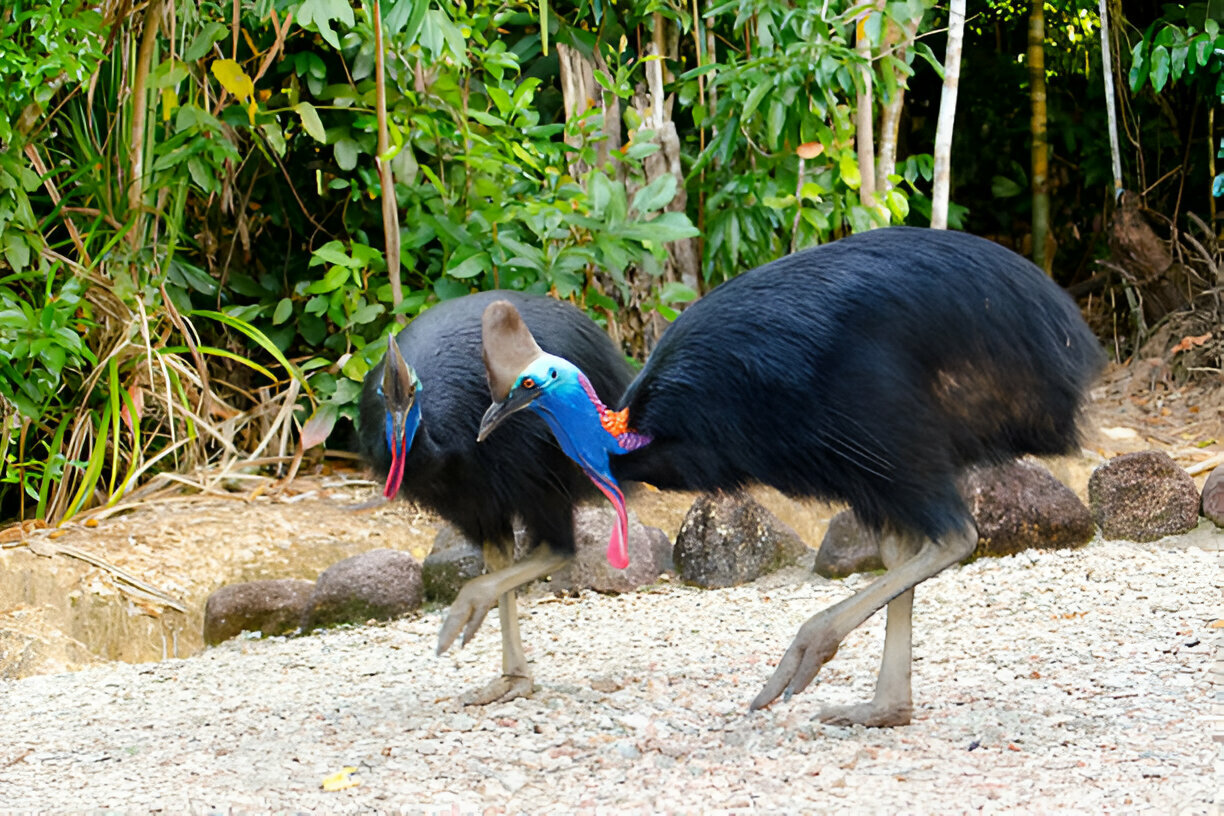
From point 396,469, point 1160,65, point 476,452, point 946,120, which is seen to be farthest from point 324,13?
point 1160,65

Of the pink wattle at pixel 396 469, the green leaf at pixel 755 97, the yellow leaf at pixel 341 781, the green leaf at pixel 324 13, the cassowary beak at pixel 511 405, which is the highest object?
the green leaf at pixel 324 13

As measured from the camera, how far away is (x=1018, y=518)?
Answer: 4.39 meters

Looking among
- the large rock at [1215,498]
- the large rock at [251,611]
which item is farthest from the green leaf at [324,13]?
the large rock at [1215,498]

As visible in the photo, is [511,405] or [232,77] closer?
[511,405]

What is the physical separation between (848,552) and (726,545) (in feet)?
1.29

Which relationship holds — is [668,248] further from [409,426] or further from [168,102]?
[409,426]

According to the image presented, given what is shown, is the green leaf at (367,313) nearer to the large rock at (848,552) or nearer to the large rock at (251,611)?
the large rock at (251,611)

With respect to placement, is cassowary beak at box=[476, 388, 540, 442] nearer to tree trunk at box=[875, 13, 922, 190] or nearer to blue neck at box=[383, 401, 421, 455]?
blue neck at box=[383, 401, 421, 455]

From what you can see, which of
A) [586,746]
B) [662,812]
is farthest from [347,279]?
[662,812]

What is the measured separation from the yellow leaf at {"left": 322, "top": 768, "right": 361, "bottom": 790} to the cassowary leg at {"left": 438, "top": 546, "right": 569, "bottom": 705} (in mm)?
411

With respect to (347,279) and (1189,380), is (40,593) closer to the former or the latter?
(347,279)

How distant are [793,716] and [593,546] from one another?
159 cm

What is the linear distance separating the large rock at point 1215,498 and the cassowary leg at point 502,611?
7.77 feet

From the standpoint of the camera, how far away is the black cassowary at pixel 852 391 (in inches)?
103
